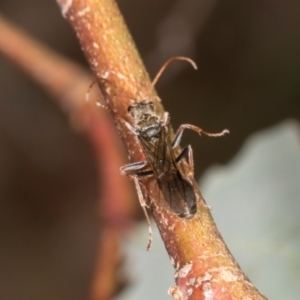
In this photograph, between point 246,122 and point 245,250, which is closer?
point 245,250

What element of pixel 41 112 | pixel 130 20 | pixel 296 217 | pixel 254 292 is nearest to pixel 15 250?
pixel 41 112

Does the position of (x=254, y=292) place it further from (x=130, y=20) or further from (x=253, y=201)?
(x=130, y=20)

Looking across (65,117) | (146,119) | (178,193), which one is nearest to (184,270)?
(178,193)

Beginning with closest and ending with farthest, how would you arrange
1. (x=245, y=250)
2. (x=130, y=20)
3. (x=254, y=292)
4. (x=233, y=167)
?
(x=254, y=292), (x=245, y=250), (x=233, y=167), (x=130, y=20)

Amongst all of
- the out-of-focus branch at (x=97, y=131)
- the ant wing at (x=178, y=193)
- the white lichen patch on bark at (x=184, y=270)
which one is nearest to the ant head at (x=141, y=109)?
the ant wing at (x=178, y=193)

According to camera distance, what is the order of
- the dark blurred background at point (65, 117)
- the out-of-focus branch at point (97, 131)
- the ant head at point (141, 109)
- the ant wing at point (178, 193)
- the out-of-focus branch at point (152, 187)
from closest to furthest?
the out-of-focus branch at point (152, 187), the ant wing at point (178, 193), the ant head at point (141, 109), the out-of-focus branch at point (97, 131), the dark blurred background at point (65, 117)

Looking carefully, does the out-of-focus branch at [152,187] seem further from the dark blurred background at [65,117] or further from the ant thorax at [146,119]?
the dark blurred background at [65,117]

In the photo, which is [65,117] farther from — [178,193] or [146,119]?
[178,193]
